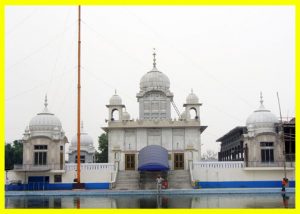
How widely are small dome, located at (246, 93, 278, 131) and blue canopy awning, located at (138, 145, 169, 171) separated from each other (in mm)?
7971

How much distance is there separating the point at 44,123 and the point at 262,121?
61.3 feet

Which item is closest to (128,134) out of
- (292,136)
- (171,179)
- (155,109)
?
(155,109)

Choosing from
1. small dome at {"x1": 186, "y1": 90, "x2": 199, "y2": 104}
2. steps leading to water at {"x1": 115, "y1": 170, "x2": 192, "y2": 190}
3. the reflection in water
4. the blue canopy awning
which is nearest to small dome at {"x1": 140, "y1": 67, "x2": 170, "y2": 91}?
small dome at {"x1": 186, "y1": 90, "x2": 199, "y2": 104}

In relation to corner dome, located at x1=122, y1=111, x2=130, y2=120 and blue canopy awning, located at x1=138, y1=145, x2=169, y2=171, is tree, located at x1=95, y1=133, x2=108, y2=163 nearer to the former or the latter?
corner dome, located at x1=122, y1=111, x2=130, y2=120

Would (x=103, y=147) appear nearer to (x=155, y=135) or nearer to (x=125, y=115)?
(x=125, y=115)

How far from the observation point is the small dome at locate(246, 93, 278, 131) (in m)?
37.9

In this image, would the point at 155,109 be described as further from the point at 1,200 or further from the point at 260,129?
the point at 1,200

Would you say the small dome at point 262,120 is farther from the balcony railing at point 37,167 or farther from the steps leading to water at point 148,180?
the balcony railing at point 37,167

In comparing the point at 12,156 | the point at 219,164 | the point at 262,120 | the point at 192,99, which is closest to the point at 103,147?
the point at 12,156

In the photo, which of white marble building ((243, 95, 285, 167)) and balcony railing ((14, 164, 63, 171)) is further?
white marble building ((243, 95, 285, 167))

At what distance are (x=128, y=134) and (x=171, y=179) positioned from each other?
22.6ft

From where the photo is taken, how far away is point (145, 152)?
36062 millimetres

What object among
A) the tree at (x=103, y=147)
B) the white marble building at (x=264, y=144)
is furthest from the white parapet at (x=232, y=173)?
the tree at (x=103, y=147)

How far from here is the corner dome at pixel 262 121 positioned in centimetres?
3784
